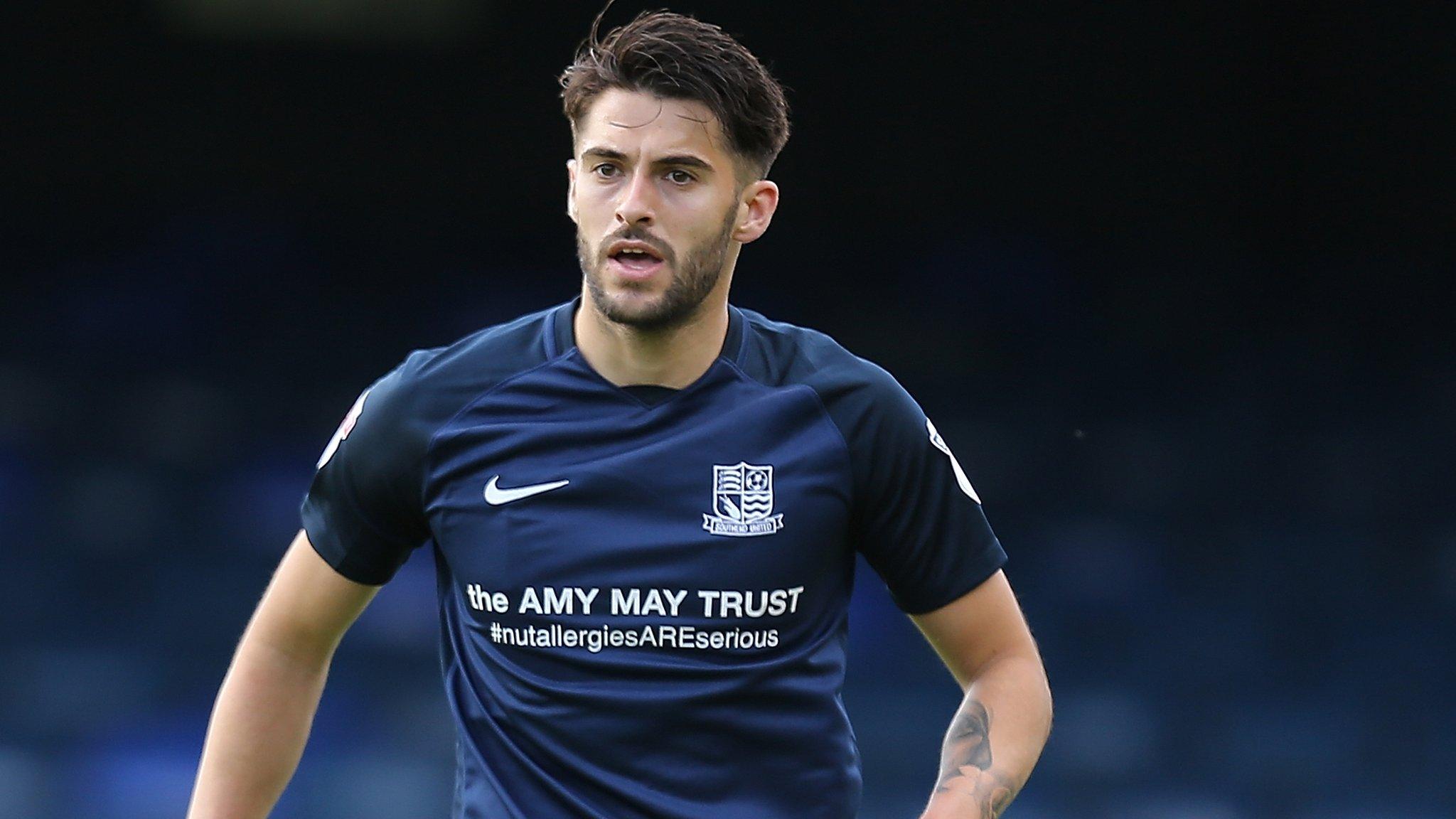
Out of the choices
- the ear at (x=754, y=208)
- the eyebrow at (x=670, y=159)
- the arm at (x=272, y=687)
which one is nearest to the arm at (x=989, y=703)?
the ear at (x=754, y=208)

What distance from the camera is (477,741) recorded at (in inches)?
95.0

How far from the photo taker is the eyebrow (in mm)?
2389

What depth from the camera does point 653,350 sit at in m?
2.46

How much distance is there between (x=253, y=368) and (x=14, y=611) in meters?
1.20

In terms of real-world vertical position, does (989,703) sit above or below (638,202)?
below

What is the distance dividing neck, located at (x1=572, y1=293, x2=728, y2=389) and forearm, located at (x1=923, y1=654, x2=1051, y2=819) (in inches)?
22.9

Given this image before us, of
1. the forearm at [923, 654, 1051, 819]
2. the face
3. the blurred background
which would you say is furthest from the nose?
the blurred background

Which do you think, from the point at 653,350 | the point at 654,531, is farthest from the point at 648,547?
the point at 653,350

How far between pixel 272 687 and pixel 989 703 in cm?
99

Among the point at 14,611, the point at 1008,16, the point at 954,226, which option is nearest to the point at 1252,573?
the point at 954,226

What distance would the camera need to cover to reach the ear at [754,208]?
2.50m

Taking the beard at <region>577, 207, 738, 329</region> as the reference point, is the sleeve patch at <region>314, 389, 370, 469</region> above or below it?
below

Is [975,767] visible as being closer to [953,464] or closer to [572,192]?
[953,464]

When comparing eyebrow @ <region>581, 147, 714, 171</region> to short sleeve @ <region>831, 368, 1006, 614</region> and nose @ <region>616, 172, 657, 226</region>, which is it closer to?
nose @ <region>616, 172, 657, 226</region>
